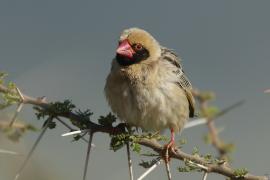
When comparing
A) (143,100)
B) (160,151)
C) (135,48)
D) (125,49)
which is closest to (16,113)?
(160,151)

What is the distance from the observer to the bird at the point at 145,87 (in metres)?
5.32

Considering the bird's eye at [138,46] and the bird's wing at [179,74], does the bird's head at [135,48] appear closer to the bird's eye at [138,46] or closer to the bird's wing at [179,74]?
the bird's eye at [138,46]

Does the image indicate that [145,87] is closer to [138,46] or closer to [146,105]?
[146,105]

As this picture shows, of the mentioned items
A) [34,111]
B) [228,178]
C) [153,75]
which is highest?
[153,75]

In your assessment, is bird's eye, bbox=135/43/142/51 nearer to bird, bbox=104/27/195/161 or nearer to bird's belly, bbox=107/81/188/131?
bird, bbox=104/27/195/161

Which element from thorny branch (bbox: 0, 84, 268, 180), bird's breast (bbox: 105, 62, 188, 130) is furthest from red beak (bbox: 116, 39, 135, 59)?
thorny branch (bbox: 0, 84, 268, 180)

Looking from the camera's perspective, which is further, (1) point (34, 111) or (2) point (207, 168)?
(1) point (34, 111)

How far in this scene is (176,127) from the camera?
18.6ft

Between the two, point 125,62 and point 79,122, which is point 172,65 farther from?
point 79,122

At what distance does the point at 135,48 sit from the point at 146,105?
0.68 metres

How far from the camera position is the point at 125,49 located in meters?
5.54

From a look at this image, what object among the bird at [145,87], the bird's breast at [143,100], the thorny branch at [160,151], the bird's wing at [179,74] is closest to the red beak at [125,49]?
the bird at [145,87]

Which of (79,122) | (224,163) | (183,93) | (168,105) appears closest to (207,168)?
(224,163)

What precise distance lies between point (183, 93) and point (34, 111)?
2.64 m
